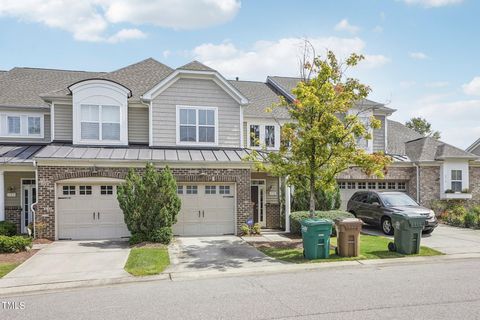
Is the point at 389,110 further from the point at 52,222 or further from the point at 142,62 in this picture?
the point at 52,222

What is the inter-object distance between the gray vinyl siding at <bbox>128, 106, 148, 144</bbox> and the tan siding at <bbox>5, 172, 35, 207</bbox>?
4897mm

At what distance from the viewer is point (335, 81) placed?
40.9 ft

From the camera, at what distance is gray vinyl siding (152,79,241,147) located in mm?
16547

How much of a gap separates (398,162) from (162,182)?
13.3m

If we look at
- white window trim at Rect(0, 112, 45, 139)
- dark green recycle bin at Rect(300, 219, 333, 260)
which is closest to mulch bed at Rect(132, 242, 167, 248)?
dark green recycle bin at Rect(300, 219, 333, 260)

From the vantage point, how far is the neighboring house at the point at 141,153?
1455 cm

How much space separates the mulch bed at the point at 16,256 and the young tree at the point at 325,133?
27.1 feet

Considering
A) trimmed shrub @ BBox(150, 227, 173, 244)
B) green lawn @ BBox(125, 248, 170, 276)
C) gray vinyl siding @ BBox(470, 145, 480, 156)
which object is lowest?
green lawn @ BBox(125, 248, 170, 276)

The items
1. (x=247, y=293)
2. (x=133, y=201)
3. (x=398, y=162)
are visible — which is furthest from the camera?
(x=398, y=162)

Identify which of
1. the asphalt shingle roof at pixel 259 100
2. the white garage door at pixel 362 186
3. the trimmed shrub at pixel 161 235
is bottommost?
the trimmed shrub at pixel 161 235

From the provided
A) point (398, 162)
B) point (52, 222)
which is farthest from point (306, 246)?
point (398, 162)

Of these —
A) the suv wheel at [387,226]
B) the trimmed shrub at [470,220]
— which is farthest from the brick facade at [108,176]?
the trimmed shrub at [470,220]

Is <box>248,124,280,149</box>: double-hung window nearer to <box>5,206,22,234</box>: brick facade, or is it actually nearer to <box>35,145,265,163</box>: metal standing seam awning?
<box>35,145,265,163</box>: metal standing seam awning

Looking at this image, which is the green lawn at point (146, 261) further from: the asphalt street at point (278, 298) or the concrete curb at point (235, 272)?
the asphalt street at point (278, 298)
